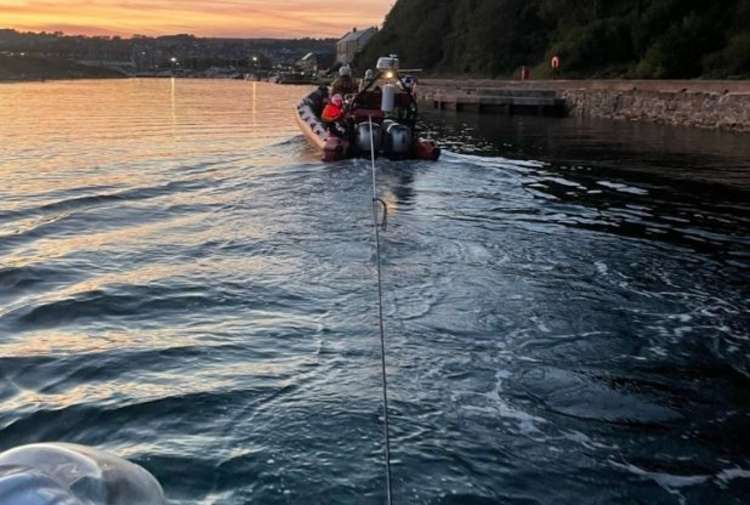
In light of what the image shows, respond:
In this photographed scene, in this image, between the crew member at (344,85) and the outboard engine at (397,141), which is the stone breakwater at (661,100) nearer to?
the crew member at (344,85)

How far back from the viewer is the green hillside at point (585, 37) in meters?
33.1

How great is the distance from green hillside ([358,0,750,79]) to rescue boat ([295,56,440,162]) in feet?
64.5

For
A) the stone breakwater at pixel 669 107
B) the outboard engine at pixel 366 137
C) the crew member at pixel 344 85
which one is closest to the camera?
the outboard engine at pixel 366 137

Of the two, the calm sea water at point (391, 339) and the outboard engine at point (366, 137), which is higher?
the outboard engine at point (366, 137)

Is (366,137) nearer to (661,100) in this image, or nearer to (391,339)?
(391,339)

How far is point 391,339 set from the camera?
579cm

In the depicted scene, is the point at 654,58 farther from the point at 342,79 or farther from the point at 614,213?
the point at 614,213

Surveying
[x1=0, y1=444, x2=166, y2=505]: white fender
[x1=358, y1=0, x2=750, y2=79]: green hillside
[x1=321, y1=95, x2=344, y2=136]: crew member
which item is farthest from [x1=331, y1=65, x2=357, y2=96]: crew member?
[x1=358, y1=0, x2=750, y2=79]: green hillside

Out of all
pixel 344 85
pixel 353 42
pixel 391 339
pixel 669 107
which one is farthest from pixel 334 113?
pixel 353 42

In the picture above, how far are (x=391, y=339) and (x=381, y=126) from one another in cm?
1156

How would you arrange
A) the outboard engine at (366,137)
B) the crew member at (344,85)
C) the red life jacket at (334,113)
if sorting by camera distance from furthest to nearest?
the crew member at (344,85) < the red life jacket at (334,113) < the outboard engine at (366,137)

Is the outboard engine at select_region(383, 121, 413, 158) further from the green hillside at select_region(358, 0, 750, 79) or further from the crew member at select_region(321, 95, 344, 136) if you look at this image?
the green hillside at select_region(358, 0, 750, 79)

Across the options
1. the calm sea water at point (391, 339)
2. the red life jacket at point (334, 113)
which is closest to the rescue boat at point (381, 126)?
the red life jacket at point (334, 113)

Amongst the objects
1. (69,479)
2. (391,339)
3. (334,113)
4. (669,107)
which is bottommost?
(391,339)
